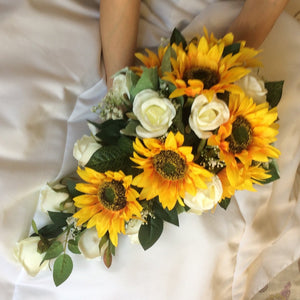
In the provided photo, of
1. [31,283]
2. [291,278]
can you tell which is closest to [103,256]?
[31,283]

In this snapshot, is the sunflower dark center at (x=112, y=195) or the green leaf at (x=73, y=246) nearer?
the sunflower dark center at (x=112, y=195)

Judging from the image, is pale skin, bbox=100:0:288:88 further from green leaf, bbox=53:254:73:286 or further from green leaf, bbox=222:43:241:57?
green leaf, bbox=53:254:73:286

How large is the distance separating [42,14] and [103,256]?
0.55 metres

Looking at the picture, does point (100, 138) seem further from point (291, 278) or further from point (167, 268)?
point (291, 278)

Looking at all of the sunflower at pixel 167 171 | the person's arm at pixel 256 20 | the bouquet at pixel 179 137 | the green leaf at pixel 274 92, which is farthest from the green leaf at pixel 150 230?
the person's arm at pixel 256 20

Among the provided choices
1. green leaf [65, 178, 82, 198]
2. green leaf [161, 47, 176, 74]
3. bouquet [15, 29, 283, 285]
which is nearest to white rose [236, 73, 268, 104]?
bouquet [15, 29, 283, 285]

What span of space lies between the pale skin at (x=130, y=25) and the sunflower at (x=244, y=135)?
0.94ft

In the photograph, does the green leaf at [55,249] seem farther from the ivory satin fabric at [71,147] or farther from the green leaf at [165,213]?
the green leaf at [165,213]

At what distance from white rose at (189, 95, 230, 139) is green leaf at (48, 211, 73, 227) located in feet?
1.12

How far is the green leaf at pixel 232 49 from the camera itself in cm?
53

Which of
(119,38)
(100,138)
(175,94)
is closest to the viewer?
(175,94)

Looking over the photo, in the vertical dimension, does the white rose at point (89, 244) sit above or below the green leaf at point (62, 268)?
above

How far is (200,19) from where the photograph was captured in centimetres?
72

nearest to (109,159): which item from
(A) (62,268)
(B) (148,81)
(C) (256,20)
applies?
(B) (148,81)
